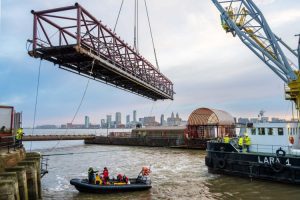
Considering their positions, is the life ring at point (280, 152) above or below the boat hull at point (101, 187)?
above

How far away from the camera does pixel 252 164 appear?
26.0m

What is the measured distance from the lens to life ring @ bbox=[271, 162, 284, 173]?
79.0ft

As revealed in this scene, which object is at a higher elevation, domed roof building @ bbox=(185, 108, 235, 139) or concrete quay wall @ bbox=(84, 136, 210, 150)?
domed roof building @ bbox=(185, 108, 235, 139)

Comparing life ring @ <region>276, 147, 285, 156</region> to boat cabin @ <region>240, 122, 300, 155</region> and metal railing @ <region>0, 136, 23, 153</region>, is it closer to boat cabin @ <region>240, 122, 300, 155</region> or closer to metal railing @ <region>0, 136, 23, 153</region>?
boat cabin @ <region>240, 122, 300, 155</region>

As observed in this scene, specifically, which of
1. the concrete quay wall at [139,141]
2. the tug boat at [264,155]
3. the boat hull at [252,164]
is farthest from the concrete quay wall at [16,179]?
the concrete quay wall at [139,141]

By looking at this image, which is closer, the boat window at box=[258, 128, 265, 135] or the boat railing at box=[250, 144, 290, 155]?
the boat railing at box=[250, 144, 290, 155]

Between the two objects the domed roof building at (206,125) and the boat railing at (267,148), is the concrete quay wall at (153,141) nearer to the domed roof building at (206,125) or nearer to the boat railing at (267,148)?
the domed roof building at (206,125)

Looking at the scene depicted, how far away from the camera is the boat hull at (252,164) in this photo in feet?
77.7

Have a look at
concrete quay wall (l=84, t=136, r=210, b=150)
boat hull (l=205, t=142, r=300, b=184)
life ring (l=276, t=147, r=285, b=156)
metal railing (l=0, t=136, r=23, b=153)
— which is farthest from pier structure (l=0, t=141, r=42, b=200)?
concrete quay wall (l=84, t=136, r=210, b=150)

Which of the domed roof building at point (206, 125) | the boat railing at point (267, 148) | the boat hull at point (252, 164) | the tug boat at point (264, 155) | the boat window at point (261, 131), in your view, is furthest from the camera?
the domed roof building at point (206, 125)

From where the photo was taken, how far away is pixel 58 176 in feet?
96.9

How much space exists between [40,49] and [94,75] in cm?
744

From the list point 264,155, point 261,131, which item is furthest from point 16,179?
point 261,131

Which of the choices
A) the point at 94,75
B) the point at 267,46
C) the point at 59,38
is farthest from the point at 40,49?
the point at 267,46
